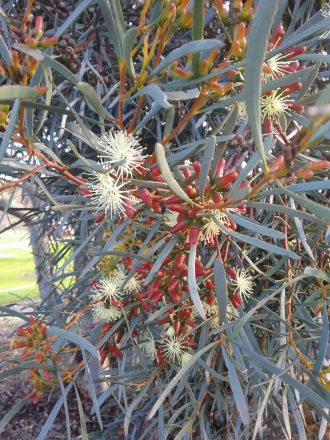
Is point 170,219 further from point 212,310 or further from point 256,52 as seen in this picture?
point 256,52

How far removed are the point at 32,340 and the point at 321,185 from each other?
0.55 meters

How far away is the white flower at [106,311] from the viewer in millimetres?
903

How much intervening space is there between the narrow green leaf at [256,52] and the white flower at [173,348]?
23.5 inches

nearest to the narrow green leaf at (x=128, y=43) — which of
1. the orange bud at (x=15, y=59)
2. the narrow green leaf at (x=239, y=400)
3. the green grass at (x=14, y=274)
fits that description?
the orange bud at (x=15, y=59)

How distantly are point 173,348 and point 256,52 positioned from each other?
0.67 meters

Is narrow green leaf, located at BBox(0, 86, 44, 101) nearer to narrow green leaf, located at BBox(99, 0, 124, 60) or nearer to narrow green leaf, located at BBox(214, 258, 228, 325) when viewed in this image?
narrow green leaf, located at BBox(99, 0, 124, 60)

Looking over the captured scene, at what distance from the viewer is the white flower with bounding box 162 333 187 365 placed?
2.92ft

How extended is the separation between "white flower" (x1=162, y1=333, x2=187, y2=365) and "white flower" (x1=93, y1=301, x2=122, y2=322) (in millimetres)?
105

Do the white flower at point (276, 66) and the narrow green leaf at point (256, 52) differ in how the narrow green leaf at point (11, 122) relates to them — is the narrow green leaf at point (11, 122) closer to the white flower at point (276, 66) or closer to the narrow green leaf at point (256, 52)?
the narrow green leaf at point (256, 52)

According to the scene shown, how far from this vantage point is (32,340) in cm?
80

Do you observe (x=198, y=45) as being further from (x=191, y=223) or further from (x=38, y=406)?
(x=38, y=406)

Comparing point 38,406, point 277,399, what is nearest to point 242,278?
point 277,399

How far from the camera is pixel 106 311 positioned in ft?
2.96

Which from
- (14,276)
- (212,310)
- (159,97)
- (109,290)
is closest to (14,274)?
(14,276)
